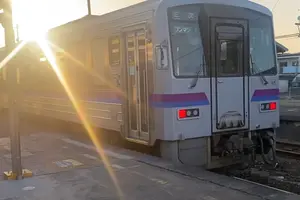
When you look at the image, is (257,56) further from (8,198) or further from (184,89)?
(8,198)

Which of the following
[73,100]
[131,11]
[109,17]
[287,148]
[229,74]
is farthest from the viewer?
[287,148]

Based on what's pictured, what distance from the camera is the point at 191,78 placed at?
7547 millimetres

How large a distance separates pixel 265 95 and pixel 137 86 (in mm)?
2518

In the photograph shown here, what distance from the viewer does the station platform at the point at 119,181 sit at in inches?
219

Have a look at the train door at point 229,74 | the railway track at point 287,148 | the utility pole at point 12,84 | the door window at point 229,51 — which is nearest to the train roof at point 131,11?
the train door at point 229,74

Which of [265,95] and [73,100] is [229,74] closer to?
[265,95]

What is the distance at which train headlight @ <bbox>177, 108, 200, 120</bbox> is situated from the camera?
7.43 metres

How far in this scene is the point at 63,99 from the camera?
36.8 feet

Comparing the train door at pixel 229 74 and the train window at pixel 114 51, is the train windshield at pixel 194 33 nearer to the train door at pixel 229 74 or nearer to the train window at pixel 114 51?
the train door at pixel 229 74

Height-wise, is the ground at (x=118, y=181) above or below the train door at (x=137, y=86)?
below

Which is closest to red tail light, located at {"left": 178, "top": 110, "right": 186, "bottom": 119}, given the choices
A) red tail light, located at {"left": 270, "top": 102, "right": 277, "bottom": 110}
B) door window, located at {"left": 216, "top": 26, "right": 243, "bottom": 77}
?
door window, located at {"left": 216, "top": 26, "right": 243, "bottom": 77}

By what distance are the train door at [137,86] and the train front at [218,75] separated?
0.62 m

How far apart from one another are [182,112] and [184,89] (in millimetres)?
394

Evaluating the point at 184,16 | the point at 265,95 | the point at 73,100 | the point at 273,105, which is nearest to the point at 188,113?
the point at 184,16
